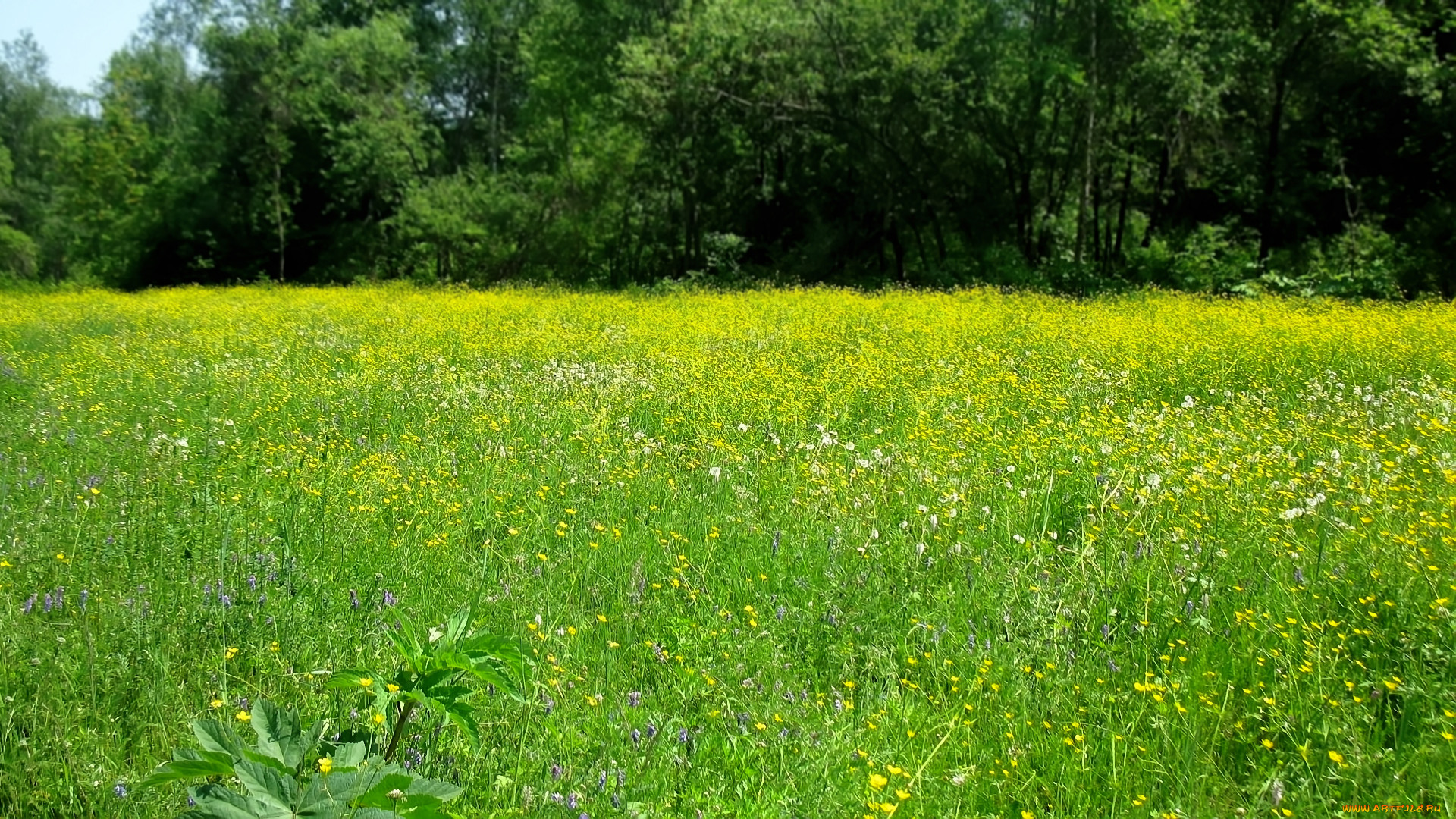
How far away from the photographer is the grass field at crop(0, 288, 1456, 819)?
2.53 metres

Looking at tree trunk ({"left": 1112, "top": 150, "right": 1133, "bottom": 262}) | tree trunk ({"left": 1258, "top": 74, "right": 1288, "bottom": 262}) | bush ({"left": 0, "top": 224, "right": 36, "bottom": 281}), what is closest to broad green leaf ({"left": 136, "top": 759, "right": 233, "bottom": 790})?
tree trunk ({"left": 1258, "top": 74, "right": 1288, "bottom": 262})

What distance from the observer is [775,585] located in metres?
3.73

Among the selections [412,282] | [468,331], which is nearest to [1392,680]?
[468,331]

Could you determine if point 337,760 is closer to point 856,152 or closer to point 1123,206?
point 856,152

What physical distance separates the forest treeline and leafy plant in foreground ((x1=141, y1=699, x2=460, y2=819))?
58.8 feet

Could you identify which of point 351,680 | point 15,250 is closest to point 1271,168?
point 351,680

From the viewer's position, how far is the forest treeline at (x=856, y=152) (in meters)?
18.7

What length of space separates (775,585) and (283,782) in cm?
229

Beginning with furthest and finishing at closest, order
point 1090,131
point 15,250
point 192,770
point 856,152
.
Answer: point 15,250
point 856,152
point 1090,131
point 192,770

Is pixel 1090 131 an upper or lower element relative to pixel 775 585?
upper

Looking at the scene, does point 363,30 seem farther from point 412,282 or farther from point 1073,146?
point 1073,146

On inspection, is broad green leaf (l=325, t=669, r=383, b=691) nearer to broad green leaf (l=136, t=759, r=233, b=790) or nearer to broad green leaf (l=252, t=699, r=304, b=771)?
broad green leaf (l=252, t=699, r=304, b=771)

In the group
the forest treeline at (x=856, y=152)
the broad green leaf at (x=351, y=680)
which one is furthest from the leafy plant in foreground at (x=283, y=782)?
the forest treeline at (x=856, y=152)

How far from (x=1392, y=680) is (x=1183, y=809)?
3.48 feet
